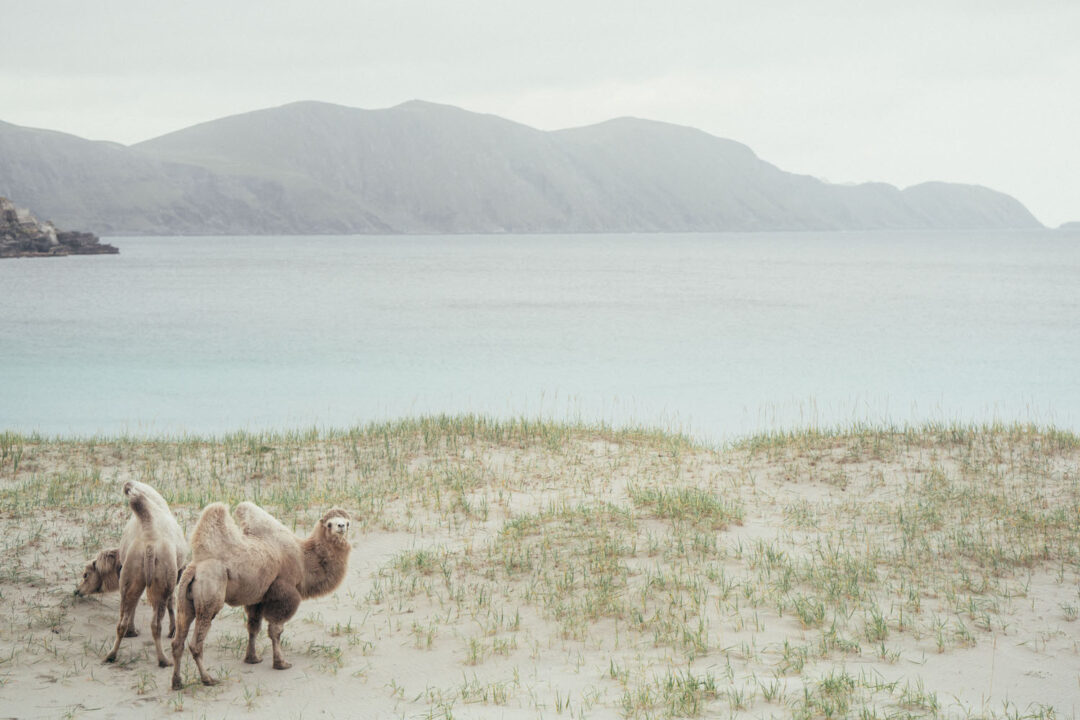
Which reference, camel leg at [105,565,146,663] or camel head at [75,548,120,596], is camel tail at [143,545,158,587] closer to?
camel leg at [105,565,146,663]

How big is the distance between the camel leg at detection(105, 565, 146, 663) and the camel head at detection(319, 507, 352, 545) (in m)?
1.50

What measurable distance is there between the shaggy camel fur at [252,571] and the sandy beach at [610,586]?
0.50m

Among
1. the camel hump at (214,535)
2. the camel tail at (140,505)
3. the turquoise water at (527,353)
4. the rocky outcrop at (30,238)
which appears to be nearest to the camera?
the camel hump at (214,535)

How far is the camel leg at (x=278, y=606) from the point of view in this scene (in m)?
6.84

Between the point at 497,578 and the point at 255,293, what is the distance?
69741mm

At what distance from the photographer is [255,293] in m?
74.0

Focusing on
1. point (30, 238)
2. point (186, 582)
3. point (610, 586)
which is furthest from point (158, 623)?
point (30, 238)

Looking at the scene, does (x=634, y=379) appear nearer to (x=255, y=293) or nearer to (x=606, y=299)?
(x=606, y=299)

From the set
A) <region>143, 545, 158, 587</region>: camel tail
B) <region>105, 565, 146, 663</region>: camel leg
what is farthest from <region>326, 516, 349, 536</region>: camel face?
<region>105, 565, 146, 663</region>: camel leg

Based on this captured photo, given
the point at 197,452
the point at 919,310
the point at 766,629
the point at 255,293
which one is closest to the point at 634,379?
the point at 197,452

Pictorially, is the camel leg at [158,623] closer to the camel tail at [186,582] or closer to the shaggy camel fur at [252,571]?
the shaggy camel fur at [252,571]

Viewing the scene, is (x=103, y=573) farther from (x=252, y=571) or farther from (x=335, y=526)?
(x=335, y=526)

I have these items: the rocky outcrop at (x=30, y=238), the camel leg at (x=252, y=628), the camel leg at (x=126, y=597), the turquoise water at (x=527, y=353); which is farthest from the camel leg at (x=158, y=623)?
the rocky outcrop at (x=30, y=238)

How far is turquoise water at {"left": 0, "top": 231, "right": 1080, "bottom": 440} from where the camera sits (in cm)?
3070
